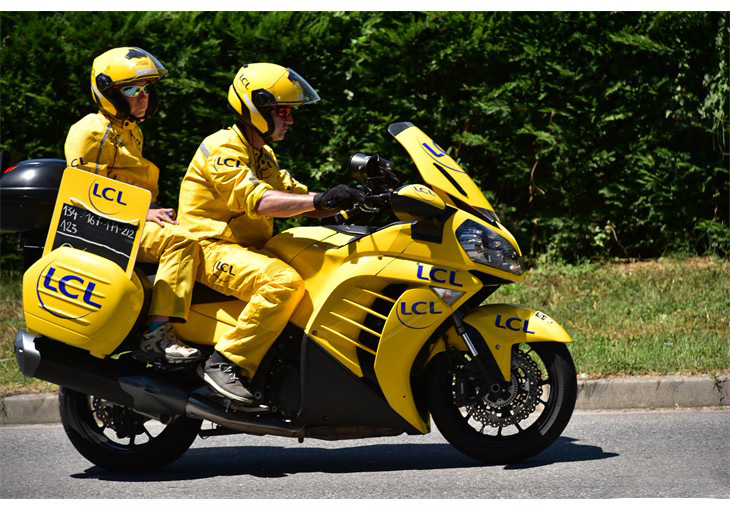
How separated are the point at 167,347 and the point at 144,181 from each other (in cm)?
105

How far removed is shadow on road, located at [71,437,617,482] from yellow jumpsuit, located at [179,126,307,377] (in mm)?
683

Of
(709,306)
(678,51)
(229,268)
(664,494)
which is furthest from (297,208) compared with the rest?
(678,51)

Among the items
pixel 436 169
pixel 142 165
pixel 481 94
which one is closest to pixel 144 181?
pixel 142 165

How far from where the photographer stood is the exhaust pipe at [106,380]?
17.3 feet

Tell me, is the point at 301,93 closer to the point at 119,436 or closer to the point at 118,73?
the point at 118,73

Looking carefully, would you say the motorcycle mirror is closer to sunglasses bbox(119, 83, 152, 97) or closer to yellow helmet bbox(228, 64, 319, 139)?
yellow helmet bbox(228, 64, 319, 139)

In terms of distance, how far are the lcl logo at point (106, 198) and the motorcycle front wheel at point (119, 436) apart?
1.08 m

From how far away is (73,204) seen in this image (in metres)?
5.17

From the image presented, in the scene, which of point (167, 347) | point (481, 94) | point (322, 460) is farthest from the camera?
point (481, 94)

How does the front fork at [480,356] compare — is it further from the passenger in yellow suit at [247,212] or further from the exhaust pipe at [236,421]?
the exhaust pipe at [236,421]

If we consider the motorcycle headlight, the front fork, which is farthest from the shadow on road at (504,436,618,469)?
the motorcycle headlight

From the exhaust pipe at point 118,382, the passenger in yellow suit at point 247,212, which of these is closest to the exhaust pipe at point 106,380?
the exhaust pipe at point 118,382

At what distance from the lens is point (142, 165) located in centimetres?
573

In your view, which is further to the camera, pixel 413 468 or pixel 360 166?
pixel 413 468
